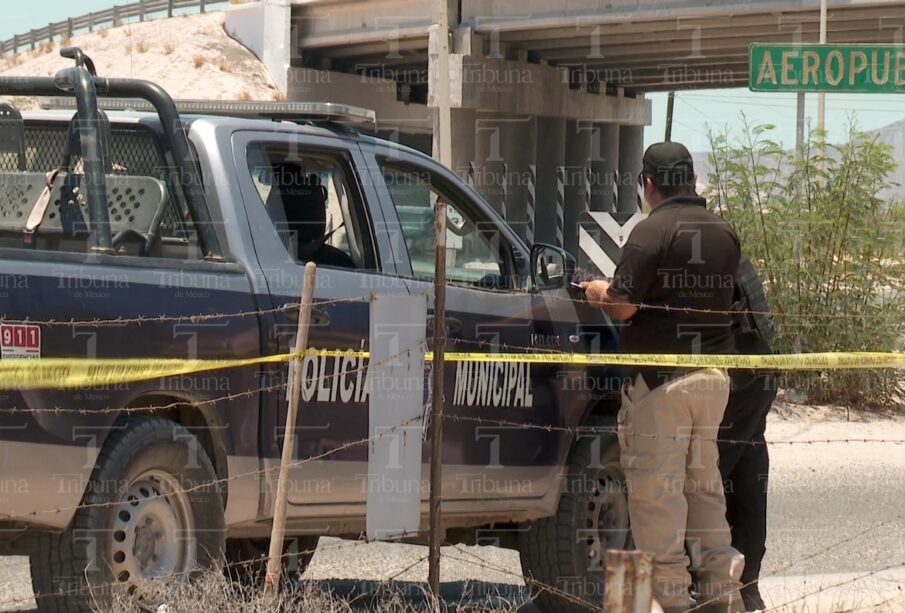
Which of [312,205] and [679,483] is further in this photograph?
Answer: [312,205]

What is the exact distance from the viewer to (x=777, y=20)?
112ft

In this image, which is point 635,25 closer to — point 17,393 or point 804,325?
point 804,325

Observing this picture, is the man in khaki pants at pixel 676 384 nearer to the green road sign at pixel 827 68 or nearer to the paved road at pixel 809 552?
the paved road at pixel 809 552

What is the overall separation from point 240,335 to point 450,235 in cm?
176

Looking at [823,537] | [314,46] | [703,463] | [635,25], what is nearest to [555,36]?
[635,25]

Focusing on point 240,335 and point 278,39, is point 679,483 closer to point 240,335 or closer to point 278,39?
point 240,335

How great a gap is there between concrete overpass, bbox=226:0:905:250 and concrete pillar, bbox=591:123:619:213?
5cm

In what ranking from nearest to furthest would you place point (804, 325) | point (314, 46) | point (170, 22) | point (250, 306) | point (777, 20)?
→ point (250, 306) < point (804, 325) < point (777, 20) < point (314, 46) < point (170, 22)

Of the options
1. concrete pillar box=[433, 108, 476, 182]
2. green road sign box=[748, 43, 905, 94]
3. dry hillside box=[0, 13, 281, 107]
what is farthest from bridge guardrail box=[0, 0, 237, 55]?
green road sign box=[748, 43, 905, 94]

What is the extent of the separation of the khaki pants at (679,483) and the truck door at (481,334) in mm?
618

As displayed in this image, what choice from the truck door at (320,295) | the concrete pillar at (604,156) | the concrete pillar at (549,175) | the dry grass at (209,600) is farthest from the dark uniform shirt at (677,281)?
the concrete pillar at (604,156)

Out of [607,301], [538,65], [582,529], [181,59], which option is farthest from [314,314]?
[181,59]

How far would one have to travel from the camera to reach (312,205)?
697 centimetres

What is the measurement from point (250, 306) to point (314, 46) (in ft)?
131
